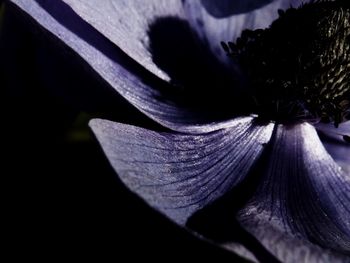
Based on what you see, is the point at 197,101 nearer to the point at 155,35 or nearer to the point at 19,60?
the point at 155,35

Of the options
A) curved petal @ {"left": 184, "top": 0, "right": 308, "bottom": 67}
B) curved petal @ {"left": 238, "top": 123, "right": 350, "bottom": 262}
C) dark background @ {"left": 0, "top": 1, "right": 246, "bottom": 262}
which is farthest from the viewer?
curved petal @ {"left": 184, "top": 0, "right": 308, "bottom": 67}

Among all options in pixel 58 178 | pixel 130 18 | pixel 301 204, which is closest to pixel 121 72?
pixel 130 18

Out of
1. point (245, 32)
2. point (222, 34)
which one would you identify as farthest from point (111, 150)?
point (222, 34)

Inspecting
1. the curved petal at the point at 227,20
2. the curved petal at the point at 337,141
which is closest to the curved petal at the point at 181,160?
the curved petal at the point at 337,141

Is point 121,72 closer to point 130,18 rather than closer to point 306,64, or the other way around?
point 130,18

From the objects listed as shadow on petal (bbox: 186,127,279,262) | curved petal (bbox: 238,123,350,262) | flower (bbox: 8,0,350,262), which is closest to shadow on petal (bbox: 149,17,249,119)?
flower (bbox: 8,0,350,262)

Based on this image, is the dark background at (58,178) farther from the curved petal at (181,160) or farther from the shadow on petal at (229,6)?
the shadow on petal at (229,6)

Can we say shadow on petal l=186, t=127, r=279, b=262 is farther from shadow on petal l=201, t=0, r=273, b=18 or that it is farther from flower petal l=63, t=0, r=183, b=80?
shadow on petal l=201, t=0, r=273, b=18
